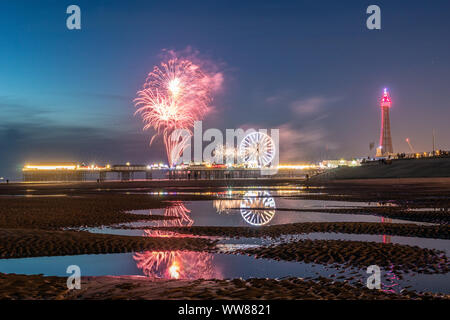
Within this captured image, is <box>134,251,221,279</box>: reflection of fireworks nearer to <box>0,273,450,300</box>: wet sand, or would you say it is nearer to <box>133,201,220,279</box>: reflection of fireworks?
<box>133,201,220,279</box>: reflection of fireworks

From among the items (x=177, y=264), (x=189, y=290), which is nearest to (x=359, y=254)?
(x=177, y=264)

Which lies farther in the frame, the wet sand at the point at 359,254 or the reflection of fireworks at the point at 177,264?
the wet sand at the point at 359,254

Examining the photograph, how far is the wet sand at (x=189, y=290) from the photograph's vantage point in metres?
7.61

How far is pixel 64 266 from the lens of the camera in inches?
435

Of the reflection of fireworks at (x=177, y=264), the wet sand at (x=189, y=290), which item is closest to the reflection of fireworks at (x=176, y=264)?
the reflection of fireworks at (x=177, y=264)

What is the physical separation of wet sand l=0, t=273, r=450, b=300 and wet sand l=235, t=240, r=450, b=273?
2.42m

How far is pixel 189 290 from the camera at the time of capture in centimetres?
798

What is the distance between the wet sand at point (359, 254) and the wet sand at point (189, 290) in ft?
7.94

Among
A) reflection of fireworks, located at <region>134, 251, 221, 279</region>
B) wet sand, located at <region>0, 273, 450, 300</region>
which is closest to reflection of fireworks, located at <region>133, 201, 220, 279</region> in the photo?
reflection of fireworks, located at <region>134, 251, 221, 279</region>

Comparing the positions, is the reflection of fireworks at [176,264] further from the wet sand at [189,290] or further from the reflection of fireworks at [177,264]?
the wet sand at [189,290]

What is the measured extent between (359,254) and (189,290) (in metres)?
6.21

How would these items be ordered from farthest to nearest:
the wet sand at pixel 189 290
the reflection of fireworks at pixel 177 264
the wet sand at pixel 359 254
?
the wet sand at pixel 359 254
the reflection of fireworks at pixel 177 264
the wet sand at pixel 189 290

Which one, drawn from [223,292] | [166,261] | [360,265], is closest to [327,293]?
[223,292]
